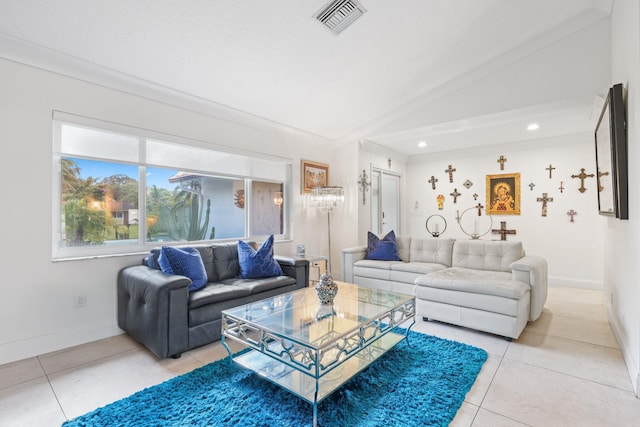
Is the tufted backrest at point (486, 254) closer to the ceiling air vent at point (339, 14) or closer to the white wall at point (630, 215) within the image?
the white wall at point (630, 215)

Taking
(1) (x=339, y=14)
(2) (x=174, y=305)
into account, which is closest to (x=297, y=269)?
(2) (x=174, y=305)

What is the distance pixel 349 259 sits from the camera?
179 inches

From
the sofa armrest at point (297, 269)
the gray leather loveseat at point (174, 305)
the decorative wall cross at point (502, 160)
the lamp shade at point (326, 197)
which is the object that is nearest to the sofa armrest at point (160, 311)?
the gray leather loveseat at point (174, 305)

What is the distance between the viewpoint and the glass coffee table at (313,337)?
1.76m

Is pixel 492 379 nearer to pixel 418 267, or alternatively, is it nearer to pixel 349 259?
pixel 418 267

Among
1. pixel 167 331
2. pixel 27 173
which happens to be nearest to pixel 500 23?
pixel 167 331

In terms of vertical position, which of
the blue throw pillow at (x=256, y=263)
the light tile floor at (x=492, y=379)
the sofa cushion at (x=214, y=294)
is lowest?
the light tile floor at (x=492, y=379)

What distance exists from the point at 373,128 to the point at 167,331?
12.4ft

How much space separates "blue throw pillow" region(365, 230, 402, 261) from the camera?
4.45m

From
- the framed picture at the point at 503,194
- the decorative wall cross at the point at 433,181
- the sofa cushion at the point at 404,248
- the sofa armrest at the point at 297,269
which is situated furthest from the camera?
the decorative wall cross at the point at 433,181

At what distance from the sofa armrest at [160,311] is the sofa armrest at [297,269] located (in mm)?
1264

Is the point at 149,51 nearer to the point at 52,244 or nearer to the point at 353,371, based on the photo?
the point at 52,244

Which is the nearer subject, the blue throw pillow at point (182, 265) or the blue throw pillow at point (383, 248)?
the blue throw pillow at point (182, 265)

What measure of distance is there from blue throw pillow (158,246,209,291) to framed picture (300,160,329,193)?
233 cm
